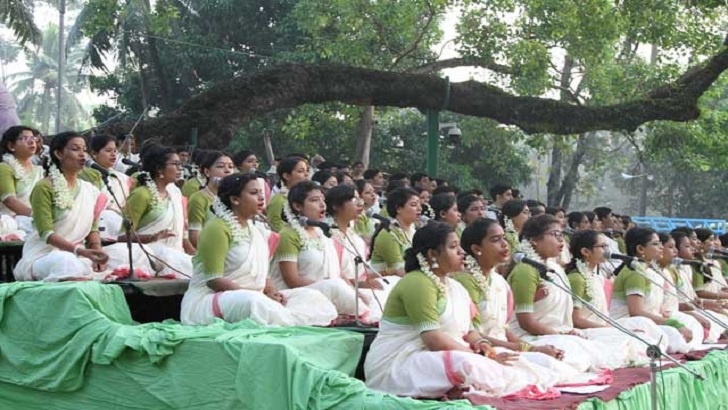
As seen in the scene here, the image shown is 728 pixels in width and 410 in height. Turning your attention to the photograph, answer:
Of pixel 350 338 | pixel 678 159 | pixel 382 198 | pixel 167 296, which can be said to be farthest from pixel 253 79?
pixel 678 159

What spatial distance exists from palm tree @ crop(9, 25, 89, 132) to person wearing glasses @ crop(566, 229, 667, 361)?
3781cm

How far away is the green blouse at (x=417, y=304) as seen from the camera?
492 centimetres

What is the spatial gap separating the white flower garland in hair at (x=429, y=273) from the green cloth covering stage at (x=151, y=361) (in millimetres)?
621

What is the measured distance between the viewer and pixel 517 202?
28.9ft

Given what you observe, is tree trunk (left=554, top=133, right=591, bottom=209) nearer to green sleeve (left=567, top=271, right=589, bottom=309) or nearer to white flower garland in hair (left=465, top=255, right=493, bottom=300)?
green sleeve (left=567, top=271, right=589, bottom=309)

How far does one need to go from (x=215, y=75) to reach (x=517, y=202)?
1212 centimetres

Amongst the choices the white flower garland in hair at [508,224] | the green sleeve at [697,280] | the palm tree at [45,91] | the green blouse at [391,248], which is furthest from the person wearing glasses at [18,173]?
the palm tree at [45,91]

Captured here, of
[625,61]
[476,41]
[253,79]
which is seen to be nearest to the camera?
[253,79]

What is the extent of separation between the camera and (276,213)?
24.7ft

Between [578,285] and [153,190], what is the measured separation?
292 centimetres

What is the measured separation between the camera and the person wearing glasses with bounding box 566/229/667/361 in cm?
683

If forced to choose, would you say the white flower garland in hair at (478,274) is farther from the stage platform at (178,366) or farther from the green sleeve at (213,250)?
the green sleeve at (213,250)

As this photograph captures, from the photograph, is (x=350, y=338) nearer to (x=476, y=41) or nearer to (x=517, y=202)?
(x=517, y=202)

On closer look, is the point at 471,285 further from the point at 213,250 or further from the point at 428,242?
the point at 213,250
